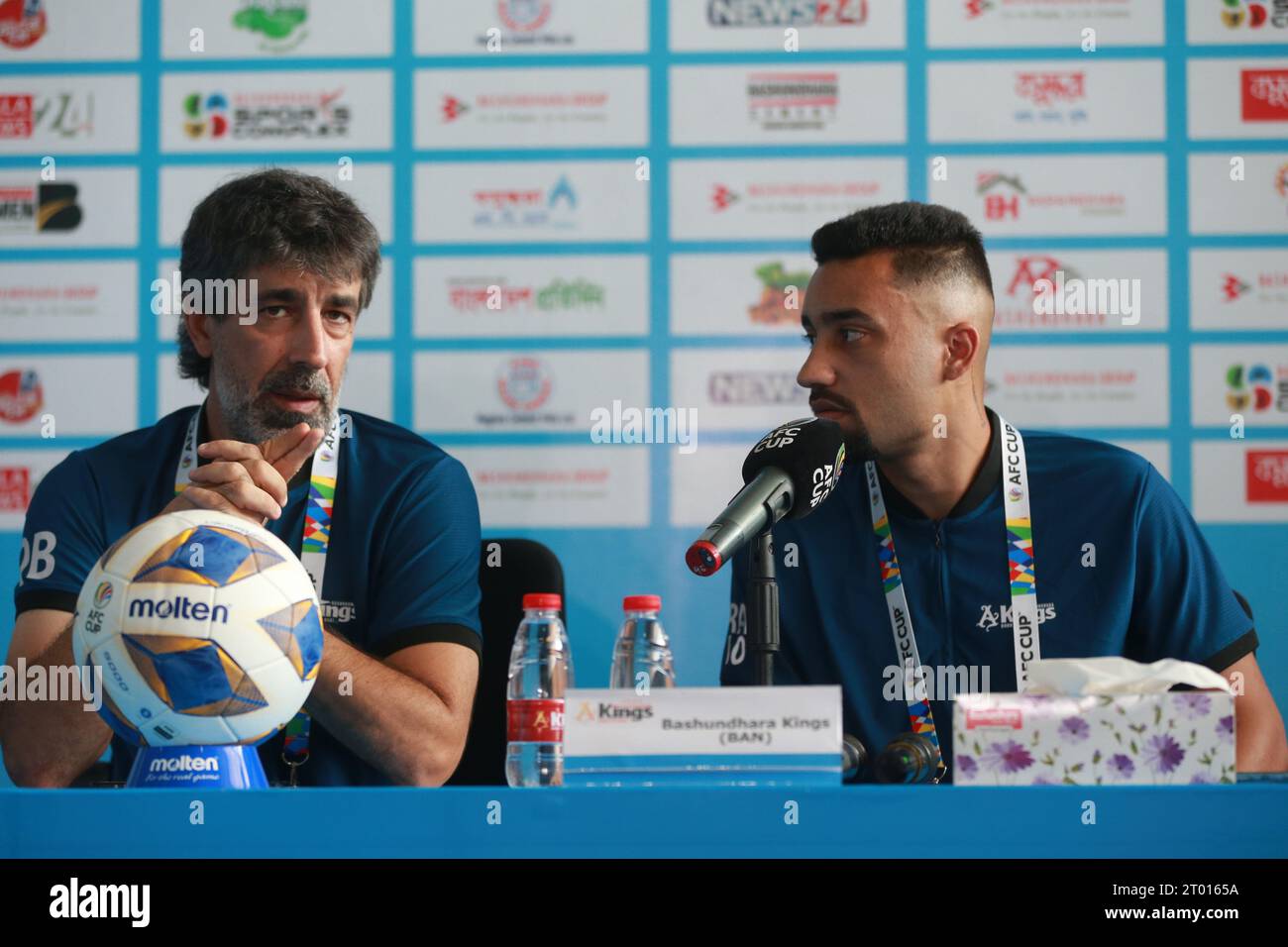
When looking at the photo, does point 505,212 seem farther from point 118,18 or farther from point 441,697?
point 441,697

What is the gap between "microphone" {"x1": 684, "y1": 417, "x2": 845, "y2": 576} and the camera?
133 centimetres

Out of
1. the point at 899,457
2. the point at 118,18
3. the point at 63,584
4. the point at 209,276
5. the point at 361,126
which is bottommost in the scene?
the point at 63,584

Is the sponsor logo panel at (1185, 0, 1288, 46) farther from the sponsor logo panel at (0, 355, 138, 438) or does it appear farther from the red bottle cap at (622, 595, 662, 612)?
the sponsor logo panel at (0, 355, 138, 438)

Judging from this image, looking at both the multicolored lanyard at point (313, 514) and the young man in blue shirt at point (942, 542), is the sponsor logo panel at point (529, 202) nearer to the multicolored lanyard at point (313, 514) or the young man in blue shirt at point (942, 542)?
the young man in blue shirt at point (942, 542)

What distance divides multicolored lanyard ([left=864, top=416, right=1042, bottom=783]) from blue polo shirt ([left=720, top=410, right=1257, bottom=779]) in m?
0.03

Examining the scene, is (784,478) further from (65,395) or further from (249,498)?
(65,395)

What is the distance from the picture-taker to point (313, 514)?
82.6 inches

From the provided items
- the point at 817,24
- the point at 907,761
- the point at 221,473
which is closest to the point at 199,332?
the point at 221,473

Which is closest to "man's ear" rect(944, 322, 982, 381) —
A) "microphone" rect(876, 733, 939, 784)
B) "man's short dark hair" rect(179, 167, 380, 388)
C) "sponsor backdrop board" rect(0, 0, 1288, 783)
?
"sponsor backdrop board" rect(0, 0, 1288, 783)

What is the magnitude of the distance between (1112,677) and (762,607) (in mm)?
331
